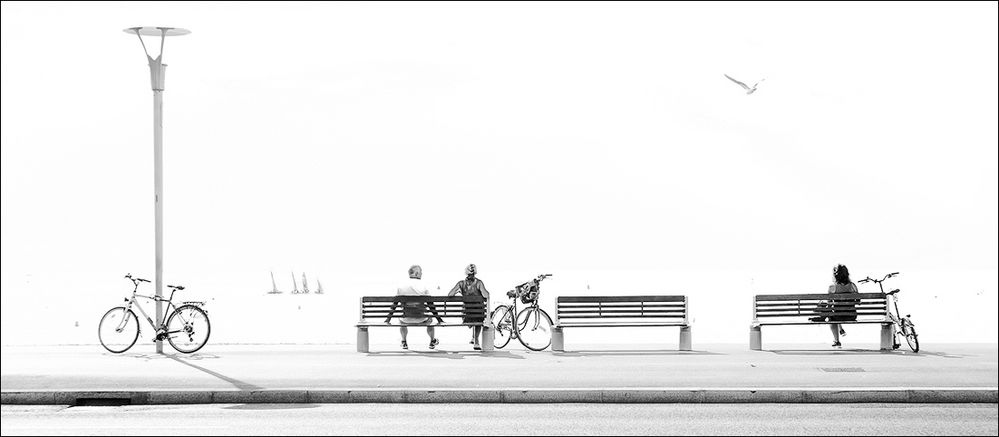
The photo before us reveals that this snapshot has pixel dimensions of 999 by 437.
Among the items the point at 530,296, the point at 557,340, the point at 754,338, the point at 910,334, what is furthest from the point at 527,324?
the point at 910,334

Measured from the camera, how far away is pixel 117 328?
1950 centimetres

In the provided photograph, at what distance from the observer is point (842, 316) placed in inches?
810

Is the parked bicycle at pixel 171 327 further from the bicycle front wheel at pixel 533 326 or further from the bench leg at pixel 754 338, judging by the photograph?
the bench leg at pixel 754 338

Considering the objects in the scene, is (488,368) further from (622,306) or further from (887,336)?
(887,336)

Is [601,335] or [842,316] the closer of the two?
[842,316]

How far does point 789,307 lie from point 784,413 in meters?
8.64

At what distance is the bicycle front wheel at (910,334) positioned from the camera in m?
19.2

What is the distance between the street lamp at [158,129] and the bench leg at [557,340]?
5487mm

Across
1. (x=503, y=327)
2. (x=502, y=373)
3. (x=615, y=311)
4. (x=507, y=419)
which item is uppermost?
(x=615, y=311)

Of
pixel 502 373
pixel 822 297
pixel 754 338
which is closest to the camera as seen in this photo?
pixel 502 373

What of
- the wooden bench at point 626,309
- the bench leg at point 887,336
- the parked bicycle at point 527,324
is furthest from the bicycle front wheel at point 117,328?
the bench leg at point 887,336

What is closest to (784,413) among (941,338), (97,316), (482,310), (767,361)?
(767,361)

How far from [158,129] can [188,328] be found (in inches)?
115

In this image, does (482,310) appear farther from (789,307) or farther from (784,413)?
(784,413)
